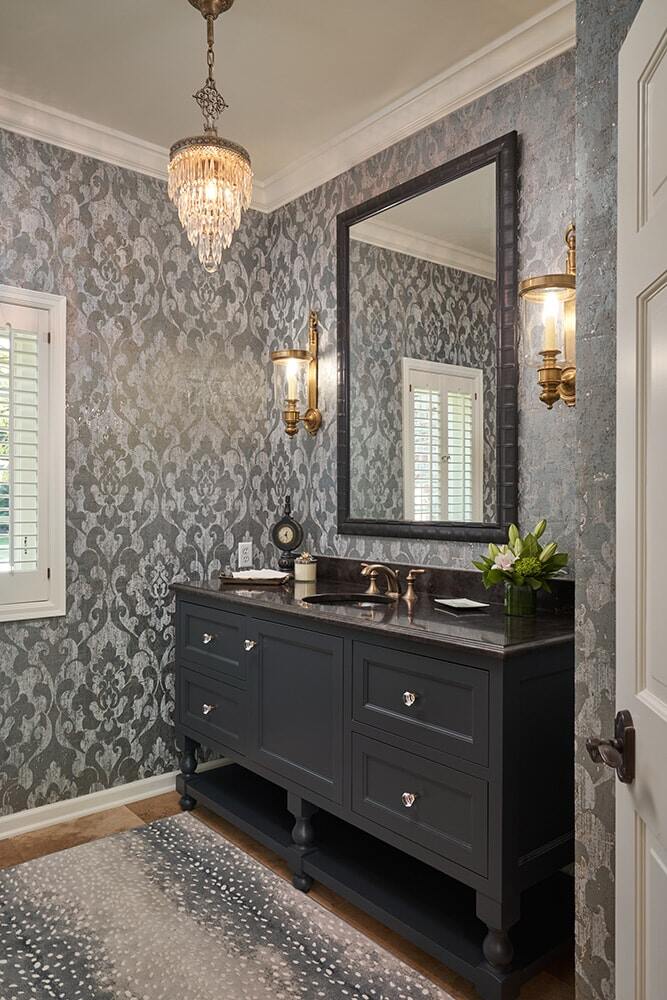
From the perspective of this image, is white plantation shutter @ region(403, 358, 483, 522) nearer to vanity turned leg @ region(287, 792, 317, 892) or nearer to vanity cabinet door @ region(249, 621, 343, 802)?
vanity cabinet door @ region(249, 621, 343, 802)

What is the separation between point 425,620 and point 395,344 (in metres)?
1.28

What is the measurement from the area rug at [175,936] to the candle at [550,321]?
190 cm

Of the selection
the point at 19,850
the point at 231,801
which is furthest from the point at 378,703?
the point at 19,850

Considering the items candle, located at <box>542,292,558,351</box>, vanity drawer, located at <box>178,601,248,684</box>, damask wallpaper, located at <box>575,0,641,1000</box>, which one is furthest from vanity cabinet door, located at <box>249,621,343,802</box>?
candle, located at <box>542,292,558,351</box>

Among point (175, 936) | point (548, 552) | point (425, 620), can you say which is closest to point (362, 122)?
point (548, 552)

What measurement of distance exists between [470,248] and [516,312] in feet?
1.11

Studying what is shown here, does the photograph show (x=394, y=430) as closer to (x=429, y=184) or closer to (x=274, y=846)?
(x=429, y=184)

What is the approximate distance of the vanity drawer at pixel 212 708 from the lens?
9.09 feet

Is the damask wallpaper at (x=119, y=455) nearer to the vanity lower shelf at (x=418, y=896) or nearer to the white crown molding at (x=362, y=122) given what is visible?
the white crown molding at (x=362, y=122)

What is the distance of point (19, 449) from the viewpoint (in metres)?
2.89

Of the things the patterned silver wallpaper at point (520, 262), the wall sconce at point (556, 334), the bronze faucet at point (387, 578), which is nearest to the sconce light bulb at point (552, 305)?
the wall sconce at point (556, 334)

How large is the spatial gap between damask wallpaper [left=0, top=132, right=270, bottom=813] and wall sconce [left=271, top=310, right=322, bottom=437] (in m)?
0.34

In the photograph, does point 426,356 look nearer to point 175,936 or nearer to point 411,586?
point 411,586

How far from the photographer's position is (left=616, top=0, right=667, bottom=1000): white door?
3.28 feet
